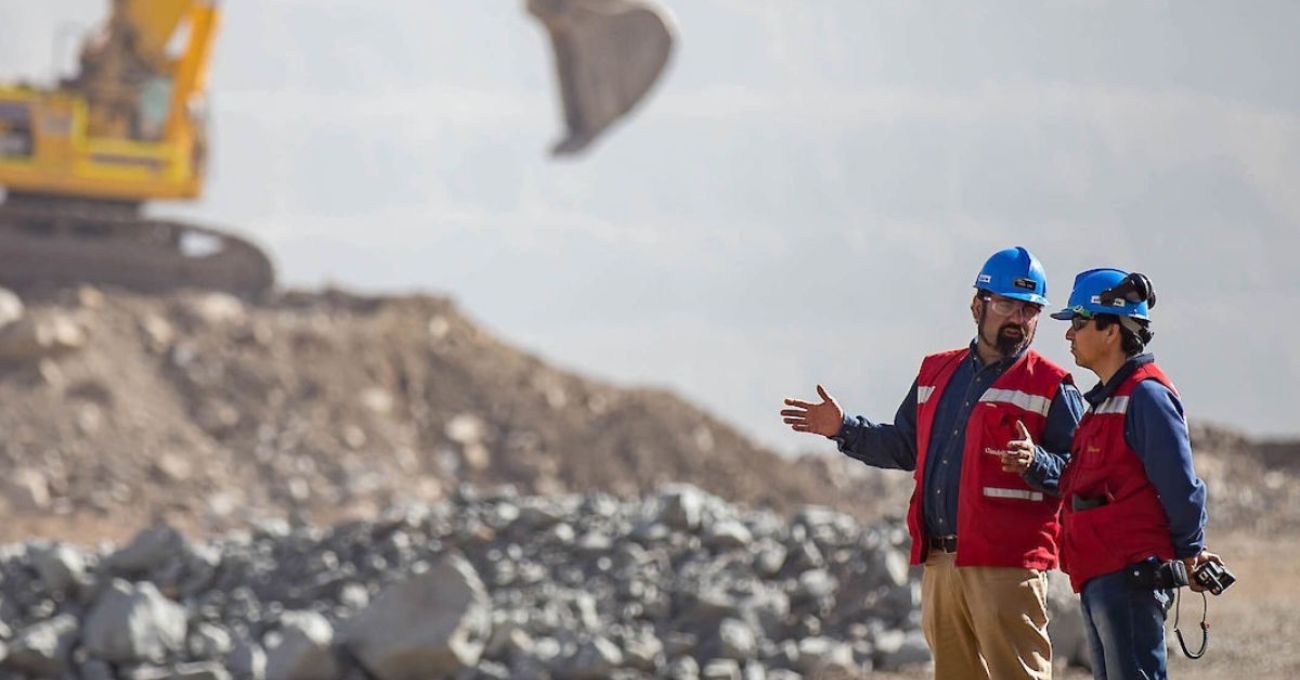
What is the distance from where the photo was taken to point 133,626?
397 inches

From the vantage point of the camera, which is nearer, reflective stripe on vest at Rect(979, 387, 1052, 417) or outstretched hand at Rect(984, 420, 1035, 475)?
outstretched hand at Rect(984, 420, 1035, 475)

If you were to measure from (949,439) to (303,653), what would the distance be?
18.1 feet

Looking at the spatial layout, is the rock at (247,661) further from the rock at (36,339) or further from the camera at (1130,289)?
the rock at (36,339)

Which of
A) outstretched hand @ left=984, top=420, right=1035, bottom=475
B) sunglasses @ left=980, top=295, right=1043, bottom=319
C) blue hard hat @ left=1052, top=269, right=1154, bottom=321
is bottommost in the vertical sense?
outstretched hand @ left=984, top=420, right=1035, bottom=475

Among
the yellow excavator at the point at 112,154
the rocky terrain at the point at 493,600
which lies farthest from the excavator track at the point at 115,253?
the rocky terrain at the point at 493,600

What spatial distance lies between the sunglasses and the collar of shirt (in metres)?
0.27

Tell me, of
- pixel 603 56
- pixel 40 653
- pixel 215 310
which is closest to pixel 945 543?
pixel 40 653

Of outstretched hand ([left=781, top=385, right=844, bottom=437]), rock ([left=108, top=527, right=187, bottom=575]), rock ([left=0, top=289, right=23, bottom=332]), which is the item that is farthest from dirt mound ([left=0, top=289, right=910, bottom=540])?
outstretched hand ([left=781, top=385, right=844, bottom=437])

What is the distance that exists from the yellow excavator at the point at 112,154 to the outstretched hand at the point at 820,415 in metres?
18.0

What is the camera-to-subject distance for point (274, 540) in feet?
39.7

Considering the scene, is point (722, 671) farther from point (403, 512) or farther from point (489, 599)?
point (403, 512)

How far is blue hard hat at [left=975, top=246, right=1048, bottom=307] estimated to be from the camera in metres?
4.63

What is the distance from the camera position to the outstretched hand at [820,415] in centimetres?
484

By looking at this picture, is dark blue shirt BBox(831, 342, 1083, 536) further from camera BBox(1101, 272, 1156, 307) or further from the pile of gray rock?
the pile of gray rock
